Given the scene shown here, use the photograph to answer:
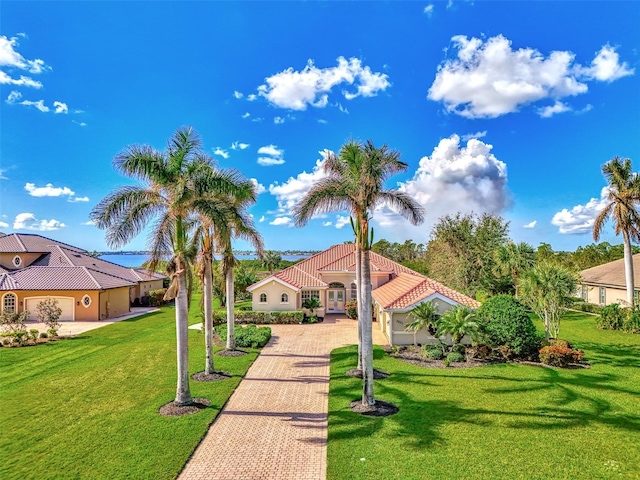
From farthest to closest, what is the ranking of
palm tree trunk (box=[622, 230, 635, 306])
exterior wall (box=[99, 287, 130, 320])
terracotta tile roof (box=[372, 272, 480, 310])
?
→ exterior wall (box=[99, 287, 130, 320])
palm tree trunk (box=[622, 230, 635, 306])
terracotta tile roof (box=[372, 272, 480, 310])

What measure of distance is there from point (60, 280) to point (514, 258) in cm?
4007

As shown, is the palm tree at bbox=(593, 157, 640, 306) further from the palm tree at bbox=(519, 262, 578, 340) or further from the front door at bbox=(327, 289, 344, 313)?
the front door at bbox=(327, 289, 344, 313)

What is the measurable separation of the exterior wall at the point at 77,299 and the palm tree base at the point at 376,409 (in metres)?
26.7

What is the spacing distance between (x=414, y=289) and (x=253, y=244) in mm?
10405

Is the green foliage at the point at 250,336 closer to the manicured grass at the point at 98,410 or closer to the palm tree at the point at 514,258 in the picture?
the manicured grass at the point at 98,410

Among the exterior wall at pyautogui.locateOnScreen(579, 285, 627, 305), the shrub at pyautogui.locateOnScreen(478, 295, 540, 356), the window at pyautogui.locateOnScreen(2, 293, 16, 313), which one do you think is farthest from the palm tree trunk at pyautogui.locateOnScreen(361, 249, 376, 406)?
the window at pyautogui.locateOnScreen(2, 293, 16, 313)

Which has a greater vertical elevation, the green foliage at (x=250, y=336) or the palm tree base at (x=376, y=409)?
the green foliage at (x=250, y=336)

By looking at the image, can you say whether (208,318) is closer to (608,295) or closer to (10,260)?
(10,260)

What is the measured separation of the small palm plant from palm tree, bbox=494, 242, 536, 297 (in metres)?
18.2

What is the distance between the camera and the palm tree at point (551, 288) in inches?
791

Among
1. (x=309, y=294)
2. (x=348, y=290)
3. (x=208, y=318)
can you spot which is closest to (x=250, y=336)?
(x=208, y=318)

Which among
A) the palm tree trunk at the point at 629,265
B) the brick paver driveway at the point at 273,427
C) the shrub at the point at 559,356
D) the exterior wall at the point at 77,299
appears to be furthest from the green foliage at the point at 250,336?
the palm tree trunk at the point at 629,265

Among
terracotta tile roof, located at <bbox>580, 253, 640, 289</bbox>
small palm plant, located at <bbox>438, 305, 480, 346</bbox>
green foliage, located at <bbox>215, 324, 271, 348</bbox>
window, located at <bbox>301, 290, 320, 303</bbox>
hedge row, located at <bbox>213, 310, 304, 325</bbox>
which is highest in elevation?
terracotta tile roof, located at <bbox>580, 253, 640, 289</bbox>

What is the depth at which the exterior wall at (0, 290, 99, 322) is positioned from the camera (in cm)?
3053
